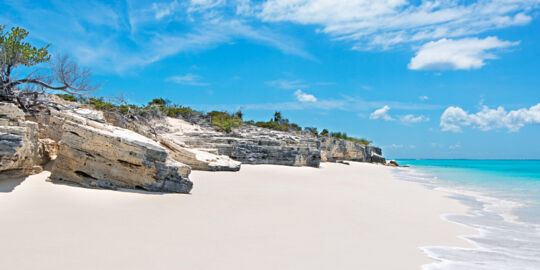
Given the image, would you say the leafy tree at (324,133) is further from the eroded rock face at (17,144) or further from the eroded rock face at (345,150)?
the eroded rock face at (17,144)

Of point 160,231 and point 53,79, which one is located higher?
point 53,79

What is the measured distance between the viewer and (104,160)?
7.06 metres

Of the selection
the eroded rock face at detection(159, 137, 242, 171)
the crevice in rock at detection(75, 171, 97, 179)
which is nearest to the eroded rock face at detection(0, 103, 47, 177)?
the crevice in rock at detection(75, 171, 97, 179)

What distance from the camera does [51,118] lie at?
8.34 meters

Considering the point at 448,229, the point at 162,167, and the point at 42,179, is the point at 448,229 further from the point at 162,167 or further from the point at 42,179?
the point at 42,179

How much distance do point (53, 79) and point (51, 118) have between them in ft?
9.12

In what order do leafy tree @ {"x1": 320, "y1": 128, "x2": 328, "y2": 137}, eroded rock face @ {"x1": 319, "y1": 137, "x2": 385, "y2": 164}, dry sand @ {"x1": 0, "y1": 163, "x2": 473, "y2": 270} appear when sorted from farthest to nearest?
leafy tree @ {"x1": 320, "y1": 128, "x2": 328, "y2": 137} < eroded rock face @ {"x1": 319, "y1": 137, "x2": 385, "y2": 164} < dry sand @ {"x1": 0, "y1": 163, "x2": 473, "y2": 270}

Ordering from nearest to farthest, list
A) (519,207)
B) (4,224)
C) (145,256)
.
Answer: (145,256) → (4,224) → (519,207)

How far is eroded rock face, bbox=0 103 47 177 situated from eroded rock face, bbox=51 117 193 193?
0.56 metres

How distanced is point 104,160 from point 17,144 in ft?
5.23

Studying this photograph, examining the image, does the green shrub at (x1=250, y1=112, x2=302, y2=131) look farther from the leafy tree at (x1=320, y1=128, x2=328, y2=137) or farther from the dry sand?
the dry sand

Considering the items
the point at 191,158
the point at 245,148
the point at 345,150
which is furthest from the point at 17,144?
the point at 345,150

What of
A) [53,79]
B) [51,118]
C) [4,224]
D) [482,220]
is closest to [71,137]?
[51,118]

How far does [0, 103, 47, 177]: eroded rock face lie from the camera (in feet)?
19.3
